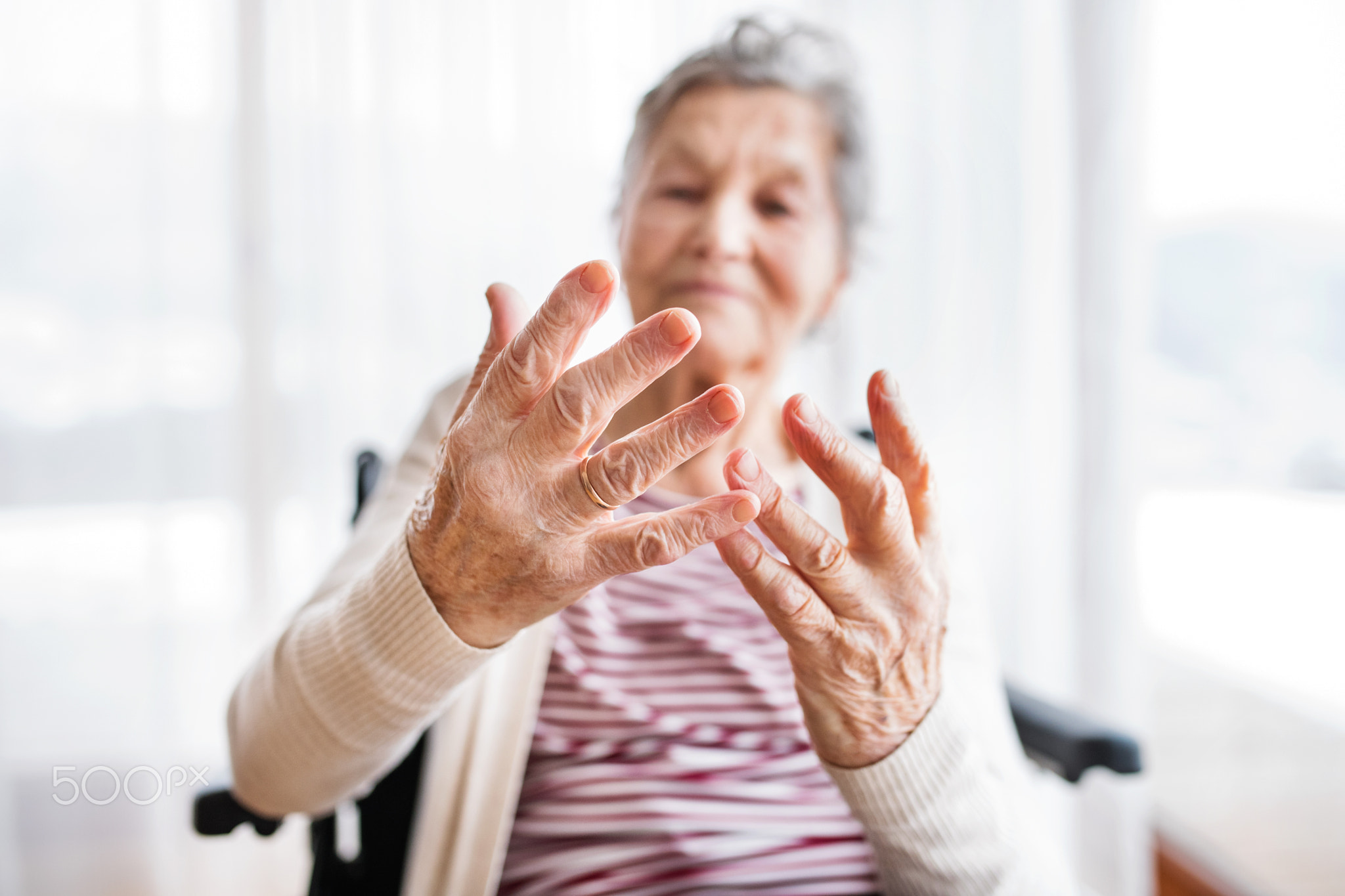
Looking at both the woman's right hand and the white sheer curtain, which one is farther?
the white sheer curtain

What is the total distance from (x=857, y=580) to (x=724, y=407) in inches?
5.7

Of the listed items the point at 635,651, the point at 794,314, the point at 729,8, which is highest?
the point at 729,8

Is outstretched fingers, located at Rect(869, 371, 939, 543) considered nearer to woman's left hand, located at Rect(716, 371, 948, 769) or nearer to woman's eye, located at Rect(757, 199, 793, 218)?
woman's left hand, located at Rect(716, 371, 948, 769)

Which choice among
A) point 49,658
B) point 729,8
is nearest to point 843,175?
point 729,8

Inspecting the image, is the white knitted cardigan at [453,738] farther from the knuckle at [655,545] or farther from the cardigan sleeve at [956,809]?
the knuckle at [655,545]

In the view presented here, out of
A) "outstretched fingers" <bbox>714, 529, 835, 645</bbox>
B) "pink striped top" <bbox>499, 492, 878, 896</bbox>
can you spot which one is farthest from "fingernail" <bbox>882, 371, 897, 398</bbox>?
"pink striped top" <bbox>499, 492, 878, 896</bbox>

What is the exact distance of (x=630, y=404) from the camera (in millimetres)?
660

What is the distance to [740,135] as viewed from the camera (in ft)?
2.08

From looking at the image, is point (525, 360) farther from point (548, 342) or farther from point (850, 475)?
point (850, 475)

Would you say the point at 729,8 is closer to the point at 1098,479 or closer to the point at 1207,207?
the point at 1207,207

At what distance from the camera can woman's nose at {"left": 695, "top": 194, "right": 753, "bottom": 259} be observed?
24.0 inches

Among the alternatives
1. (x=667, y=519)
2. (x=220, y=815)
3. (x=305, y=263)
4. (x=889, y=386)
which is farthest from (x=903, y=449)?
(x=305, y=263)

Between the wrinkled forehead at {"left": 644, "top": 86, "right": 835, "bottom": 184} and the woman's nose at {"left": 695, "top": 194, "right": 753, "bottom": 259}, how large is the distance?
0.09 ft

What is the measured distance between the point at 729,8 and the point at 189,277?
87 cm
